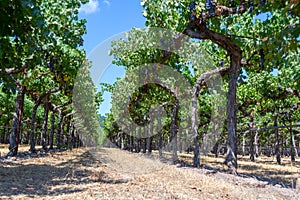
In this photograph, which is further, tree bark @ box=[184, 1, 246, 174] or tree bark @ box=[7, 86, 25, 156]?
tree bark @ box=[7, 86, 25, 156]

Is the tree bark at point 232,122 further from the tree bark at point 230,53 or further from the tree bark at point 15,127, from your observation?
the tree bark at point 15,127

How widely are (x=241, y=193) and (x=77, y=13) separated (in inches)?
387

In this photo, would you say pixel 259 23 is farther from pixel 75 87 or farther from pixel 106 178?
pixel 75 87

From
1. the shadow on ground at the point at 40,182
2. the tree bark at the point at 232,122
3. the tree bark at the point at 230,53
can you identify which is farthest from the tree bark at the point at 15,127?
the tree bark at the point at 232,122

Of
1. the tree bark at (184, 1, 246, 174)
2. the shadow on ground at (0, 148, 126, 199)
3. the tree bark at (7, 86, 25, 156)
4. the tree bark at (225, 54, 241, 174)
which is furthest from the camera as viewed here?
the tree bark at (7, 86, 25, 156)

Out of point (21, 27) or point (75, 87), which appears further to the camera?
point (75, 87)

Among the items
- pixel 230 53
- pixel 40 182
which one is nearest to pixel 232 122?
pixel 230 53

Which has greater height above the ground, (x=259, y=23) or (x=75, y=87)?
(x=259, y=23)

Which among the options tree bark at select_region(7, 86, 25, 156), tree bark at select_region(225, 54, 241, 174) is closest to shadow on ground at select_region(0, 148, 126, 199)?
tree bark at select_region(225, 54, 241, 174)

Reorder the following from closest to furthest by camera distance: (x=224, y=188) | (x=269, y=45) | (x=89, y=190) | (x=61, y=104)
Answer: (x=269, y=45)
(x=89, y=190)
(x=224, y=188)
(x=61, y=104)

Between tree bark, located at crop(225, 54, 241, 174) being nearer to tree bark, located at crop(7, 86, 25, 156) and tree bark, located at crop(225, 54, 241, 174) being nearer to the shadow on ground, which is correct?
the shadow on ground

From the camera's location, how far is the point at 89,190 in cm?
795

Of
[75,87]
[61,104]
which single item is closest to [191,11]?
[75,87]

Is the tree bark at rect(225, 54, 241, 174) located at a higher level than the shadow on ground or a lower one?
higher
